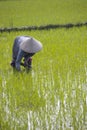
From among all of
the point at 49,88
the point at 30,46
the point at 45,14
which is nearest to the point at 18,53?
the point at 30,46

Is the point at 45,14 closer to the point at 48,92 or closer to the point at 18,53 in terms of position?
the point at 18,53

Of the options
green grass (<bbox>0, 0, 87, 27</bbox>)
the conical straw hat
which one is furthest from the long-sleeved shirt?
green grass (<bbox>0, 0, 87, 27</bbox>)

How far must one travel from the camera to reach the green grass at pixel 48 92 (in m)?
3.33

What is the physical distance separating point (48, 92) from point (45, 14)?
8771 mm

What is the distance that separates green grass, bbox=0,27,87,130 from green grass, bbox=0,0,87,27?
13.0 ft

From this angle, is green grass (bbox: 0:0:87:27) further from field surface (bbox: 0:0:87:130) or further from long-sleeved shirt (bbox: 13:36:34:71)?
long-sleeved shirt (bbox: 13:36:34:71)

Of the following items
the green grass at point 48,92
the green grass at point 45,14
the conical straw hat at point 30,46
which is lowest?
the green grass at point 48,92

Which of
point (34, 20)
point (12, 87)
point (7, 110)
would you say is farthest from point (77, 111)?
point (34, 20)

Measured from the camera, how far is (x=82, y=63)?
550cm

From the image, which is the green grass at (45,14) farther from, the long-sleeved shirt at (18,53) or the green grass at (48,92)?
the long-sleeved shirt at (18,53)

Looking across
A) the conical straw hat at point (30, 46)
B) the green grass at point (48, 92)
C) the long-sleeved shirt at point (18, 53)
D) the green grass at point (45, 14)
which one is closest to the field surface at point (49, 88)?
the green grass at point (48, 92)

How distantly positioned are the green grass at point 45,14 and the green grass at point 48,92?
156 inches

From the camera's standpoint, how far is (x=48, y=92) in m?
4.14

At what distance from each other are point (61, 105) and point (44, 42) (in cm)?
373
